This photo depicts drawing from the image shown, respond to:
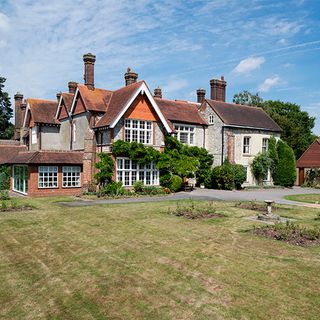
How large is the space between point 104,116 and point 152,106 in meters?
4.01

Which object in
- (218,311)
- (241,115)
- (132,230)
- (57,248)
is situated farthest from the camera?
(241,115)

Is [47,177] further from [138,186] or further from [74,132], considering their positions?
[138,186]

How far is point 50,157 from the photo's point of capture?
28.2m

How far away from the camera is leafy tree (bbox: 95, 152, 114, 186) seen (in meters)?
27.7

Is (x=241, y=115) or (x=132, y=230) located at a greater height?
(x=241, y=115)

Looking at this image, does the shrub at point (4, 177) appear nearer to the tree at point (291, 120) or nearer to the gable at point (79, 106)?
the gable at point (79, 106)

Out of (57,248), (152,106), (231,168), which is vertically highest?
(152,106)

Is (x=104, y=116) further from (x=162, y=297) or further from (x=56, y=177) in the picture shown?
(x=162, y=297)

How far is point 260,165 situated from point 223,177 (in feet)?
21.9

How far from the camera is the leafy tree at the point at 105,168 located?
27.7m

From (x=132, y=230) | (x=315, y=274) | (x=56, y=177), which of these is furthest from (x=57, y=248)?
(x=56, y=177)

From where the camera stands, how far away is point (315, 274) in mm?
8945

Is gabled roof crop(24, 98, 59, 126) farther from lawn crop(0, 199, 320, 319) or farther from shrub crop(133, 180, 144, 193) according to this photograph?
lawn crop(0, 199, 320, 319)

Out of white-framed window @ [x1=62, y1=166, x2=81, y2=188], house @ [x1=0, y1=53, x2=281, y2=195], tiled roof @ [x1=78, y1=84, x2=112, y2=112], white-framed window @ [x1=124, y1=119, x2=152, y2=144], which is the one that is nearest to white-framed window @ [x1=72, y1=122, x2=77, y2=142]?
house @ [x1=0, y1=53, x2=281, y2=195]
